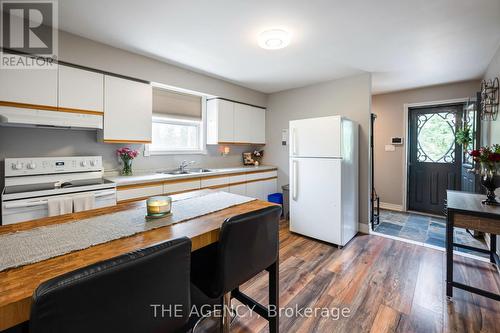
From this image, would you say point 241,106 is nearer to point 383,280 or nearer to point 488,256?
point 383,280

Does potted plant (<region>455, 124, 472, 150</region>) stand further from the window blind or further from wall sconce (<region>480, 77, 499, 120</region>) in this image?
the window blind

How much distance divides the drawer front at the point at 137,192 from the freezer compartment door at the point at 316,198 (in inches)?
70.4

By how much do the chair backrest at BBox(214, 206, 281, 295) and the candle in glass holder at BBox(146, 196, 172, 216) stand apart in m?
0.44

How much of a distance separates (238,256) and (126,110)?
234cm

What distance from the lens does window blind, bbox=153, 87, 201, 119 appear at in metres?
3.22

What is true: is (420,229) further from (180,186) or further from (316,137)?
(180,186)

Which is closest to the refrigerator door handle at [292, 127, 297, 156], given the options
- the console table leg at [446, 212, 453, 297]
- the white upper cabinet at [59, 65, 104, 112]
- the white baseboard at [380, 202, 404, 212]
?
the console table leg at [446, 212, 453, 297]

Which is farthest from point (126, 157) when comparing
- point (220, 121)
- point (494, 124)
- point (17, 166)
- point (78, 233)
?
point (494, 124)

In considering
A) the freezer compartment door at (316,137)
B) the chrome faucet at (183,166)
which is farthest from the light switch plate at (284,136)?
the chrome faucet at (183,166)

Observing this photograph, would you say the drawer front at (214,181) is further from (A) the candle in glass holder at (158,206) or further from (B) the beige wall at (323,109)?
(A) the candle in glass holder at (158,206)

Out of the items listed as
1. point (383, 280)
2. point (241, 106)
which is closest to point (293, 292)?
point (383, 280)

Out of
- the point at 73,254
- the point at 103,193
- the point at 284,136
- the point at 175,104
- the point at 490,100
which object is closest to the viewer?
the point at 73,254

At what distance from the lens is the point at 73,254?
836 mm

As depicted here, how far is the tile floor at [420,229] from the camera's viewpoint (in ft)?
9.89
